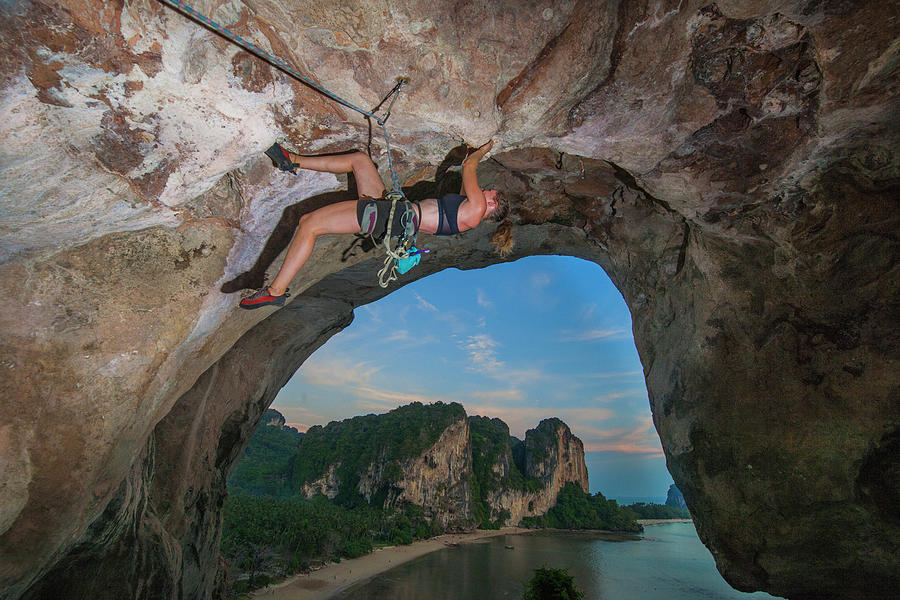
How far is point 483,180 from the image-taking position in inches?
239

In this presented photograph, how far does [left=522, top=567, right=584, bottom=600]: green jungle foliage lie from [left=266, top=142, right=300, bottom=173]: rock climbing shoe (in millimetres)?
14917

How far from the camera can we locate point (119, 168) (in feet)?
8.54

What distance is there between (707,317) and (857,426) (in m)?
1.84

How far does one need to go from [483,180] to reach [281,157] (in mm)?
3607

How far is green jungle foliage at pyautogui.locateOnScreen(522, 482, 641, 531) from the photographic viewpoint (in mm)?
58000

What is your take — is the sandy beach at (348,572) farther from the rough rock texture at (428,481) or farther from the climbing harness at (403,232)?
the climbing harness at (403,232)

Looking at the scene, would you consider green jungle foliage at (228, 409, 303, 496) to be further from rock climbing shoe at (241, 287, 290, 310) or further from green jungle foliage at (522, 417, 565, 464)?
rock climbing shoe at (241, 287, 290, 310)

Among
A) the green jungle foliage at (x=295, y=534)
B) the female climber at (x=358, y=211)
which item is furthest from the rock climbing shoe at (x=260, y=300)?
the green jungle foliage at (x=295, y=534)

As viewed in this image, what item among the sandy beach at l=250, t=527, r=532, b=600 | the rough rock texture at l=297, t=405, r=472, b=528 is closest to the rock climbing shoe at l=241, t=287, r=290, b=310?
the sandy beach at l=250, t=527, r=532, b=600

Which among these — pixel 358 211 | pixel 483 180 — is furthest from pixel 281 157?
pixel 483 180

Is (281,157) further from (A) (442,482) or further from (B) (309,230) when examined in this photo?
(A) (442,482)

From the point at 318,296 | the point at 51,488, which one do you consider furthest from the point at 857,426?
the point at 318,296

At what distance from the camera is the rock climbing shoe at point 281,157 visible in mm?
3092

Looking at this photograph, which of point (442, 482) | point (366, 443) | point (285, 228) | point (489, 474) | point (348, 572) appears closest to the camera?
point (285, 228)
